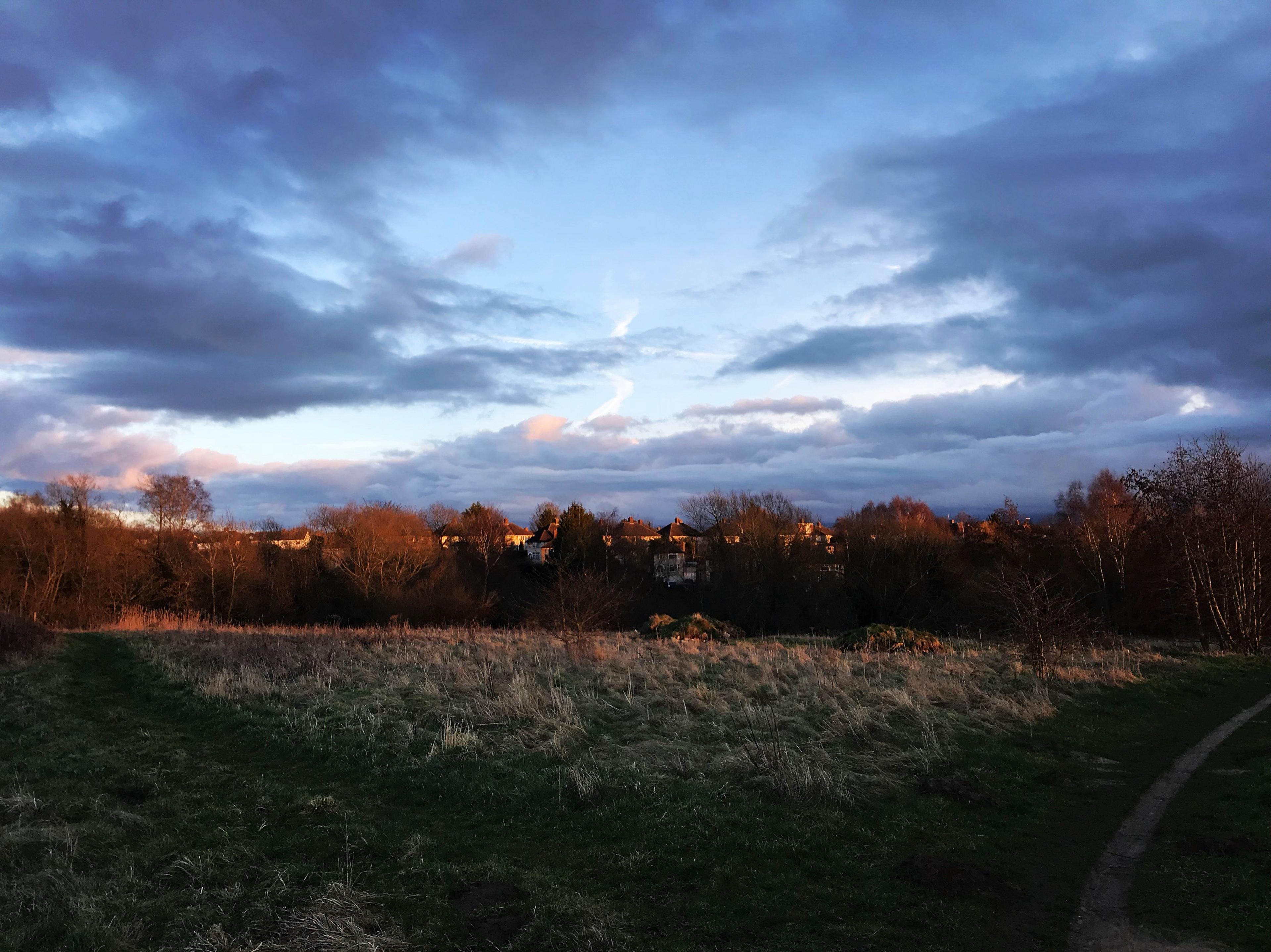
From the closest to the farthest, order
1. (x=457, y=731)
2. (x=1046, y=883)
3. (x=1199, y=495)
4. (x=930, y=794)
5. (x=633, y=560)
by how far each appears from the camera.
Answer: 1. (x=1046, y=883)
2. (x=930, y=794)
3. (x=457, y=731)
4. (x=1199, y=495)
5. (x=633, y=560)

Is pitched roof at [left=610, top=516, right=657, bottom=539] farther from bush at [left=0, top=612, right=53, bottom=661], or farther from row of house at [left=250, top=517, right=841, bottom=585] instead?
bush at [left=0, top=612, right=53, bottom=661]

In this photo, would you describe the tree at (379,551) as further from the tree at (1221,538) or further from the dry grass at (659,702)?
the tree at (1221,538)

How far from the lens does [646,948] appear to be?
496cm

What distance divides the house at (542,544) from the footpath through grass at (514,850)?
4660cm

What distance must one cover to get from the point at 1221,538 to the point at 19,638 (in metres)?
37.7

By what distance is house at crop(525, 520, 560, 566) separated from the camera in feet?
216

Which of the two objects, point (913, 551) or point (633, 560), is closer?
point (913, 551)

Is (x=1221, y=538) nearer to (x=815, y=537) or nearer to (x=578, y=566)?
(x=815, y=537)

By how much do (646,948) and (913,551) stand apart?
167ft

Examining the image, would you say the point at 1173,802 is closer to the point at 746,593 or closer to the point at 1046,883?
the point at 1046,883

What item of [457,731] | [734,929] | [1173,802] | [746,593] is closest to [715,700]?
[457,731]

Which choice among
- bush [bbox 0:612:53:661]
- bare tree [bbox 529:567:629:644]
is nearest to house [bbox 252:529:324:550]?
bush [bbox 0:612:53:661]

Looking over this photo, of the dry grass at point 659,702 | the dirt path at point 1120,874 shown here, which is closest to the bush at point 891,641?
the dry grass at point 659,702

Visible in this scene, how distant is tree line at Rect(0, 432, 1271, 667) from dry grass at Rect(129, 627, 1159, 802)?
54.9 ft
